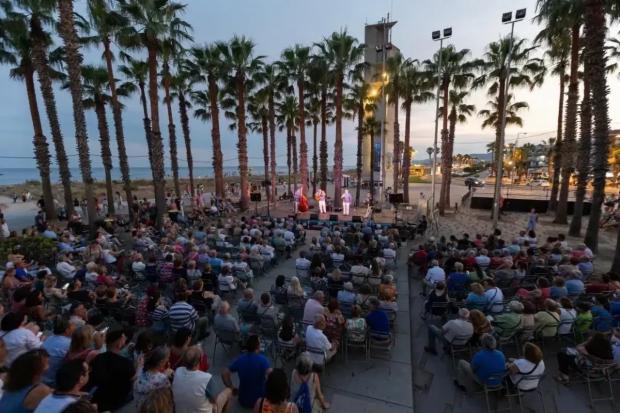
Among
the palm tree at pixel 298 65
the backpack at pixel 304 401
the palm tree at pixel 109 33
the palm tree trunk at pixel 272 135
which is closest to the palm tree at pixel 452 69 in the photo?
the palm tree at pixel 298 65

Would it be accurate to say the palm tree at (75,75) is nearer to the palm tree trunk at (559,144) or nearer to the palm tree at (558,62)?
the palm tree at (558,62)

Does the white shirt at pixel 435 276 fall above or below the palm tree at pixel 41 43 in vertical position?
below

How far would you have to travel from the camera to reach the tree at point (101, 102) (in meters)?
18.8

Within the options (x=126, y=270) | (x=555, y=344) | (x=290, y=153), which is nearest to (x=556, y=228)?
(x=555, y=344)

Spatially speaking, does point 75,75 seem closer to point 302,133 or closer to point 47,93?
point 47,93

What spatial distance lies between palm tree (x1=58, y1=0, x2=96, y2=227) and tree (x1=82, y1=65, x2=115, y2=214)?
4.78m

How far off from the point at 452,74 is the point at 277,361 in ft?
67.9

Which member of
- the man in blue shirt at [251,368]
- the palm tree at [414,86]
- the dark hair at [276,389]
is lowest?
the man in blue shirt at [251,368]

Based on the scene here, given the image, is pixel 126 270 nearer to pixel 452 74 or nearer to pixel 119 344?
pixel 119 344

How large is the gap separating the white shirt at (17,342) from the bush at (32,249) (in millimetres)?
7539

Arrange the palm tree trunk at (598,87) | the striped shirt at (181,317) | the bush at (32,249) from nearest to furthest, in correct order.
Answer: the striped shirt at (181,317) → the bush at (32,249) → the palm tree trunk at (598,87)

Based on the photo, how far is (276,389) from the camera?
109 inches

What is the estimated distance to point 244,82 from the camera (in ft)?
68.1

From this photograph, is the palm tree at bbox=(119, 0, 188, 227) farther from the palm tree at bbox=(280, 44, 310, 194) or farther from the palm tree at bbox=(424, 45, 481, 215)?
the palm tree at bbox=(424, 45, 481, 215)
